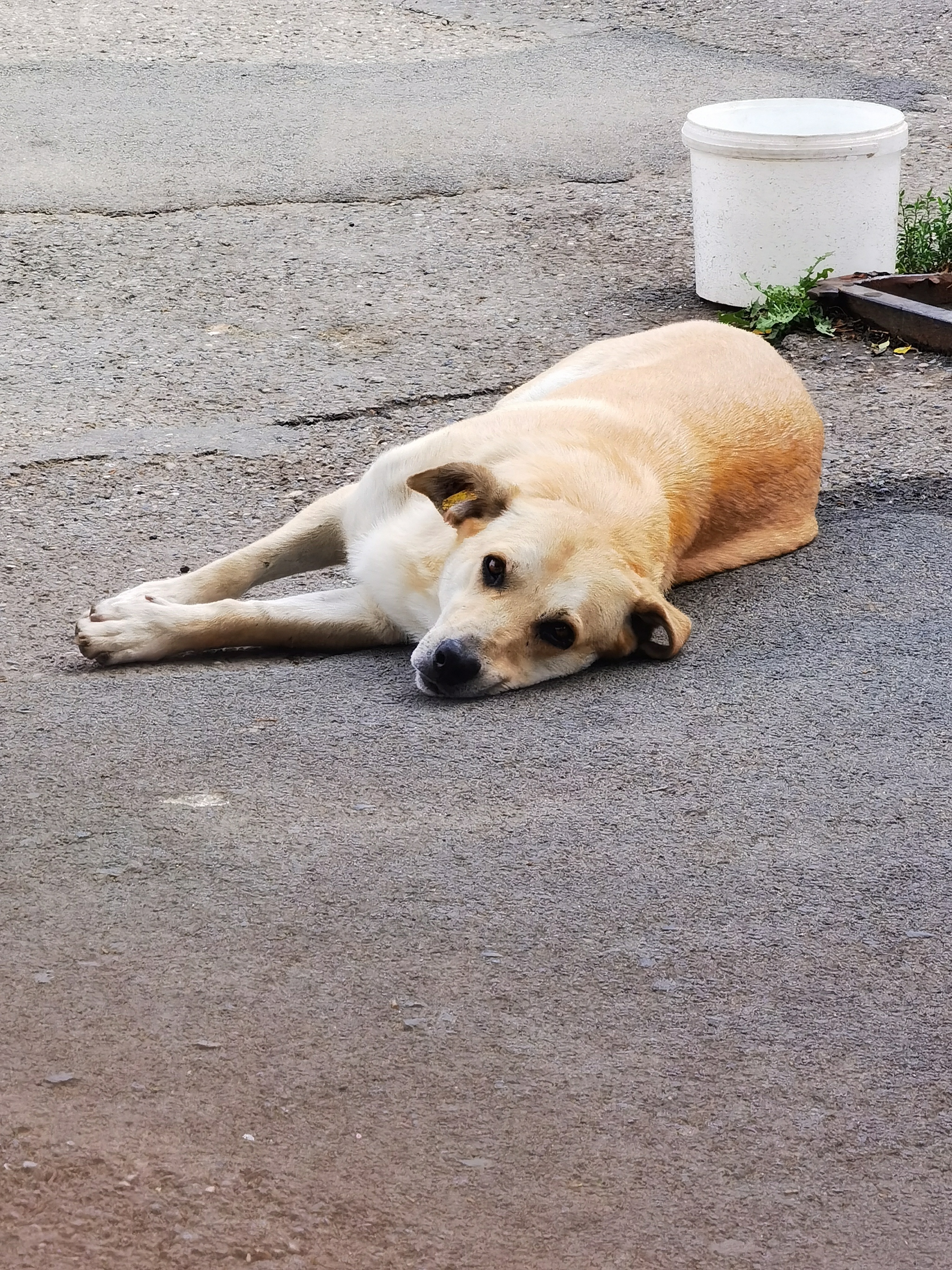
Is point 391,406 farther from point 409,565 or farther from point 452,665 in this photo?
point 452,665

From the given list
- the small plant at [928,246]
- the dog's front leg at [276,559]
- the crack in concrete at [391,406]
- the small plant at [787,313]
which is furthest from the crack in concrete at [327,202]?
the dog's front leg at [276,559]

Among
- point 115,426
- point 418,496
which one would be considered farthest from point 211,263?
point 418,496

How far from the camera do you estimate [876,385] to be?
604 cm

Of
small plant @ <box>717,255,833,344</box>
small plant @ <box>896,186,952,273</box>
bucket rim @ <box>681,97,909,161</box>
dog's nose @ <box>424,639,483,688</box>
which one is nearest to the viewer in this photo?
dog's nose @ <box>424,639,483,688</box>

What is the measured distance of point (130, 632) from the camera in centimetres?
385

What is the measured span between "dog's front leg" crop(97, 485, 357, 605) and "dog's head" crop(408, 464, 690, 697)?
51cm

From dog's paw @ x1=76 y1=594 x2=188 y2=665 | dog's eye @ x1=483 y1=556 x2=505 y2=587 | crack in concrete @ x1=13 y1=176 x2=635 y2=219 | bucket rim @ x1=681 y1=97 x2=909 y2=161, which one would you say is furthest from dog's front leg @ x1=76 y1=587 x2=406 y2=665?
crack in concrete @ x1=13 y1=176 x2=635 y2=219

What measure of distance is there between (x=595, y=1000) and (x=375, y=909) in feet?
1.50

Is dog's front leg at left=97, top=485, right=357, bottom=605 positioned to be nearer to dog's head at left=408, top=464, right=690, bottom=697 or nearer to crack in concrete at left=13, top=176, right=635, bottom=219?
dog's head at left=408, top=464, right=690, bottom=697

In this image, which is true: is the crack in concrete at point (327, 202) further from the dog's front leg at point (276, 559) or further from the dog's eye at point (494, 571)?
the dog's eye at point (494, 571)

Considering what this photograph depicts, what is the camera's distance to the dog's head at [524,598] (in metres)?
3.61

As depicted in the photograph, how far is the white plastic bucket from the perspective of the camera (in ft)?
20.9

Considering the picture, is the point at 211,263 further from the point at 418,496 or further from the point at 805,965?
the point at 805,965

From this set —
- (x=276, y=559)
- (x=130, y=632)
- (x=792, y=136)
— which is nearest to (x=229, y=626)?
(x=130, y=632)
